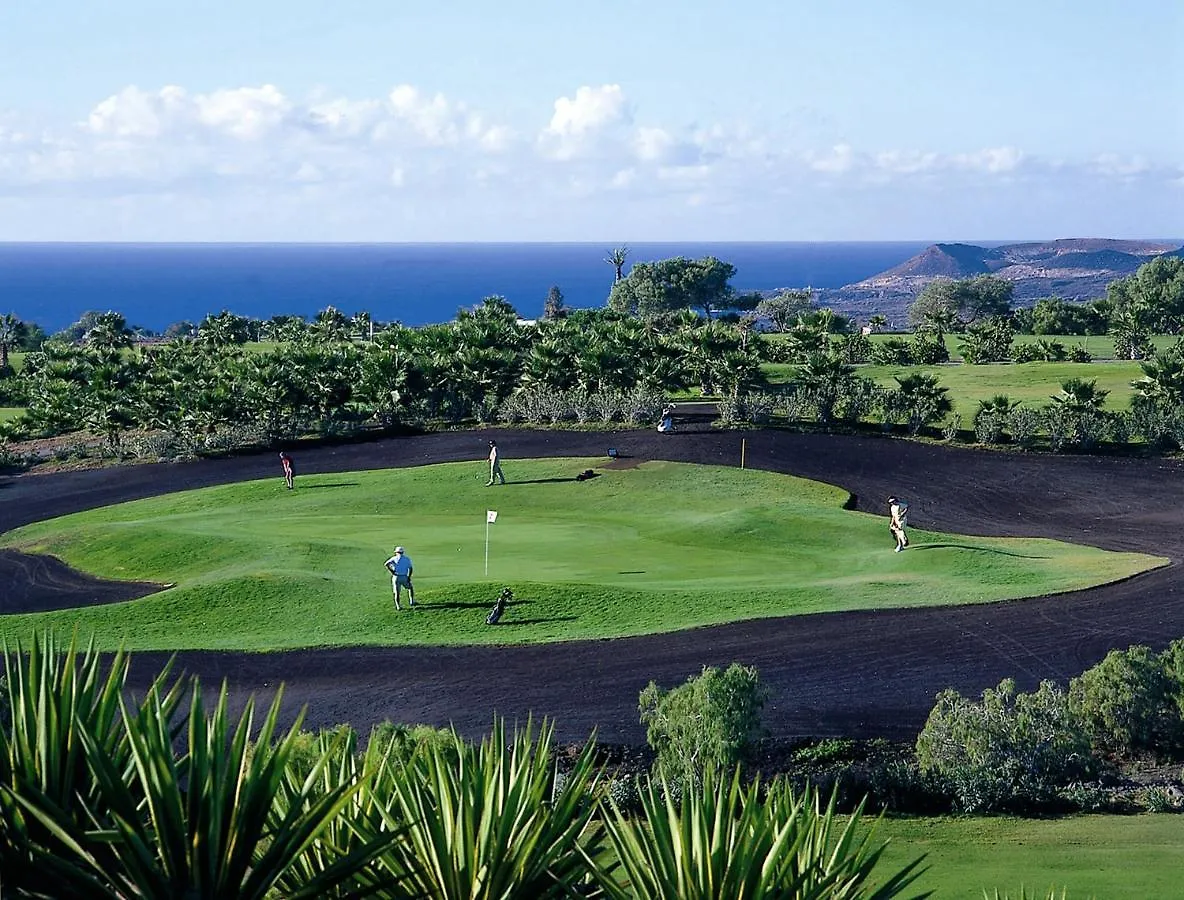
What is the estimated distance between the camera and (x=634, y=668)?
840 inches

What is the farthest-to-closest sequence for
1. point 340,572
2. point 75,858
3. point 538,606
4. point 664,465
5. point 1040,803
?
point 664,465, point 340,572, point 538,606, point 1040,803, point 75,858

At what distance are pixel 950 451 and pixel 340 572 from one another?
26.1 meters

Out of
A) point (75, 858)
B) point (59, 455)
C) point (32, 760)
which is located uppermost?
point (32, 760)

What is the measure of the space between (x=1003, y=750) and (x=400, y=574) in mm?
12072

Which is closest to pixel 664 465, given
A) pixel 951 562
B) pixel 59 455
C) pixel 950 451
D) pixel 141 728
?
pixel 950 451

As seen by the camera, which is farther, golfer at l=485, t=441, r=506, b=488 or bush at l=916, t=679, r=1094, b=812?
golfer at l=485, t=441, r=506, b=488

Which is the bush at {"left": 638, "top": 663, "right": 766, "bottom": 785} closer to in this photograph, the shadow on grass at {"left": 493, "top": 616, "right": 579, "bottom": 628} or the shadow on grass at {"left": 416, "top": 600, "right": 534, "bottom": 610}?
the shadow on grass at {"left": 493, "top": 616, "right": 579, "bottom": 628}

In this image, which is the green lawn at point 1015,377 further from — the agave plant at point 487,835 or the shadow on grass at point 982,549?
the agave plant at point 487,835

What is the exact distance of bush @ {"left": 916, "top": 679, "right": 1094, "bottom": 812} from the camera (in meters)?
16.0

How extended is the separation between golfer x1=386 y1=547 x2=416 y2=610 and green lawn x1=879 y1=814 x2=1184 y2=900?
37.6ft

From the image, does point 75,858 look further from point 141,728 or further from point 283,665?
point 283,665

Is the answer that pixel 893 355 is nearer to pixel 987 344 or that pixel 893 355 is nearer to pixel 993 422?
pixel 987 344

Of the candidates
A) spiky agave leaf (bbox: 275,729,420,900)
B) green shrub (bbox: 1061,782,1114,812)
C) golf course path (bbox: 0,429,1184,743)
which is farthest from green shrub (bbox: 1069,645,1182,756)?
spiky agave leaf (bbox: 275,729,420,900)

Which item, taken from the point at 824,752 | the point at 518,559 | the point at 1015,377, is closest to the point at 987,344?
the point at 1015,377
